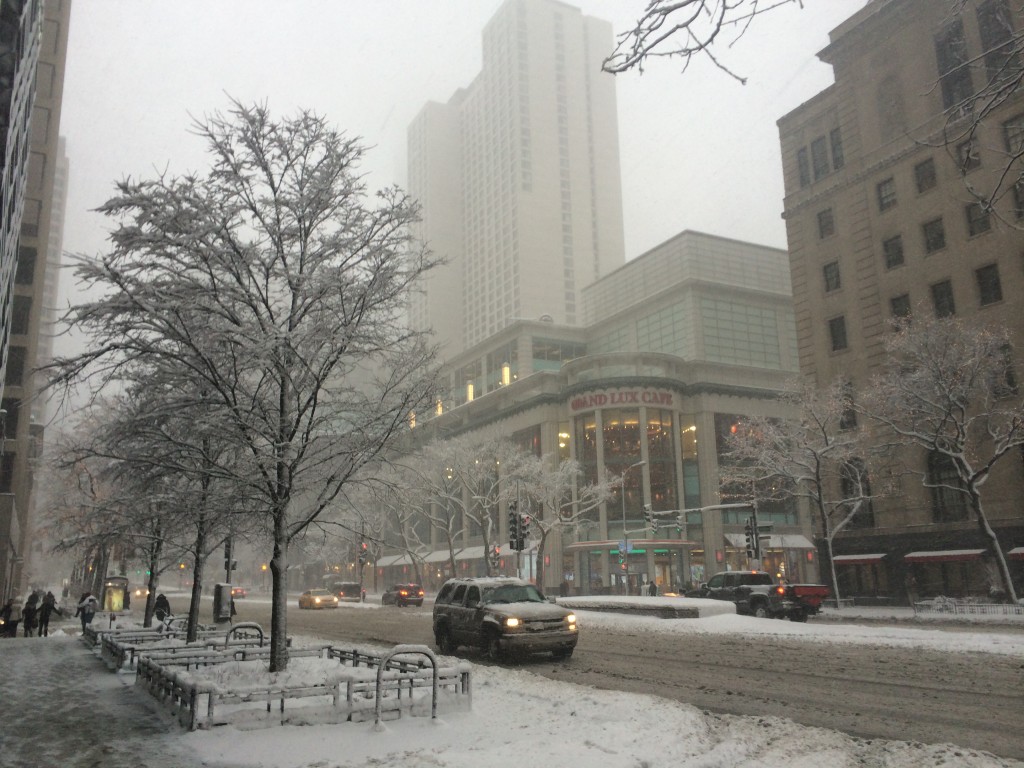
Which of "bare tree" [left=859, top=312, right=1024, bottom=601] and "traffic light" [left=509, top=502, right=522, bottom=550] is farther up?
"bare tree" [left=859, top=312, right=1024, bottom=601]

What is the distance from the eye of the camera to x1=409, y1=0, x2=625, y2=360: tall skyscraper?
15938cm

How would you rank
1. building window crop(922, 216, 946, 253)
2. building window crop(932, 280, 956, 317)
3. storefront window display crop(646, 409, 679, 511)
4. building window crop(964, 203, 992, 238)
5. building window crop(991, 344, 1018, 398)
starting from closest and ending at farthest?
building window crop(991, 344, 1018, 398) < building window crop(964, 203, 992, 238) < building window crop(932, 280, 956, 317) < building window crop(922, 216, 946, 253) < storefront window display crop(646, 409, 679, 511)

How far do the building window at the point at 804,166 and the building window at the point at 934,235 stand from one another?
949 cm

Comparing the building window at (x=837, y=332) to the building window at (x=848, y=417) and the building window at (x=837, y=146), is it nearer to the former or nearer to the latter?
the building window at (x=848, y=417)

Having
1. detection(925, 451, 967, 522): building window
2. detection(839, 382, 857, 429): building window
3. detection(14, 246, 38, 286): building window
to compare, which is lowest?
detection(925, 451, 967, 522): building window

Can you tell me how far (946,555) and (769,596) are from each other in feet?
49.2

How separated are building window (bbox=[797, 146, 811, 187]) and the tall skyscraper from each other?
102254mm

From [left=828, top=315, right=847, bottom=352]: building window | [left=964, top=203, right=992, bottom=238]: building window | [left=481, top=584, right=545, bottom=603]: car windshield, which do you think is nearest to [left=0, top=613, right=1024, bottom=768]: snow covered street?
[left=481, top=584, right=545, bottom=603]: car windshield

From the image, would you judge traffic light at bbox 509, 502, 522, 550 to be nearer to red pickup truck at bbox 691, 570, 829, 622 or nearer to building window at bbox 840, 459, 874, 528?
Result: red pickup truck at bbox 691, 570, 829, 622

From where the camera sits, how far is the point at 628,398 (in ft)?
216

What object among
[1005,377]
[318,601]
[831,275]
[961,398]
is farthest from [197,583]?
[831,275]

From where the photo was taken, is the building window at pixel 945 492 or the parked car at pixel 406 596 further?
the parked car at pixel 406 596

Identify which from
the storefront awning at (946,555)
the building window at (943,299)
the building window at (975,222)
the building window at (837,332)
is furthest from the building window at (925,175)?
the storefront awning at (946,555)

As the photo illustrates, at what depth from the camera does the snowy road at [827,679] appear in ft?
30.1
